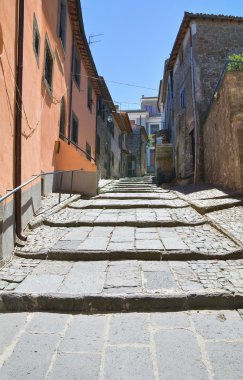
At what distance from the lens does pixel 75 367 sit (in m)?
1.91

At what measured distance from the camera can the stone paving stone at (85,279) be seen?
2.86 m

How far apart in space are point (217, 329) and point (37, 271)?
6.82ft

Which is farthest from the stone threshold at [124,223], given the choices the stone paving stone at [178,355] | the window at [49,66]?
the window at [49,66]

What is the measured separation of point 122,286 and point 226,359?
122cm

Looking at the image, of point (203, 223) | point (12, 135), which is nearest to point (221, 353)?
point (203, 223)

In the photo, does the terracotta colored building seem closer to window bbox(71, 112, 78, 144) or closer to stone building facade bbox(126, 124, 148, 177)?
window bbox(71, 112, 78, 144)

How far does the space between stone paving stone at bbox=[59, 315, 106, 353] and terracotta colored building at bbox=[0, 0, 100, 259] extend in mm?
1591

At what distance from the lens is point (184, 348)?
Result: 2.07m

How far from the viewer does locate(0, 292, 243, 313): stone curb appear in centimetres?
266

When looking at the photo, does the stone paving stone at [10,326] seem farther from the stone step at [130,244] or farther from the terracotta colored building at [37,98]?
the stone step at [130,244]

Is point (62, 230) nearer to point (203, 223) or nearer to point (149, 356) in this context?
point (203, 223)

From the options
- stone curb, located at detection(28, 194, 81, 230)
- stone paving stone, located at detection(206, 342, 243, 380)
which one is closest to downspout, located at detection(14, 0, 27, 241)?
stone curb, located at detection(28, 194, 81, 230)

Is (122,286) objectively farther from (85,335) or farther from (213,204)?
(213,204)

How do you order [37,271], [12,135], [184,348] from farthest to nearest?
1. [12,135]
2. [37,271]
3. [184,348]
